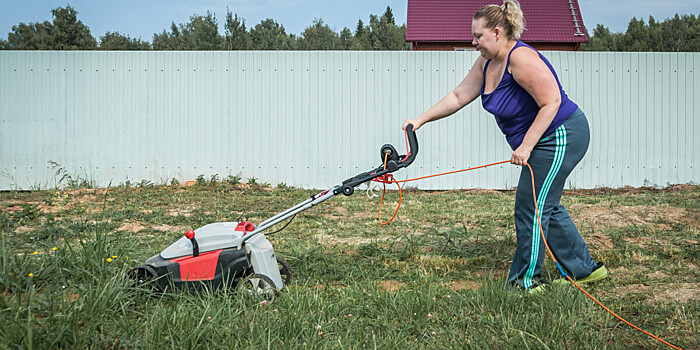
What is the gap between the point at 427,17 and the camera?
48.0 feet

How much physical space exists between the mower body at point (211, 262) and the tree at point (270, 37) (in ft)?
75.7

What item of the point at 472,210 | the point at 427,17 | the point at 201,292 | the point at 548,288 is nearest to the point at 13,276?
the point at 201,292

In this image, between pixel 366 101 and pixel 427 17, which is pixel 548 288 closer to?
pixel 366 101

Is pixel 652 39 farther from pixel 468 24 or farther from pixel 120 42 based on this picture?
pixel 120 42

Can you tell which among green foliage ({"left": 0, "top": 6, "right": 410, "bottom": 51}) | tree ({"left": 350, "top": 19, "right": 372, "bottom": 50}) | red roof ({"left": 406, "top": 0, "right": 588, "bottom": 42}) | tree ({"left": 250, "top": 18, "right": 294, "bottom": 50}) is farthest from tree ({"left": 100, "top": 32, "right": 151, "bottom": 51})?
red roof ({"left": 406, "top": 0, "right": 588, "bottom": 42})

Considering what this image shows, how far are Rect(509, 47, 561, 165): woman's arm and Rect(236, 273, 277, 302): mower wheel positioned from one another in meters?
1.33

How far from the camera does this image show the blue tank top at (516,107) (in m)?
2.84

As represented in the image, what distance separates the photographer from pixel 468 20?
14609mm

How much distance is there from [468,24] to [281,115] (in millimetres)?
7775

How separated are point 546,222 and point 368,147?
5671 mm

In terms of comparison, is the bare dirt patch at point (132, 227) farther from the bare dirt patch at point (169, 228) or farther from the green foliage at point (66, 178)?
the green foliage at point (66, 178)

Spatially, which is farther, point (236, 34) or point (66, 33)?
point (66, 33)

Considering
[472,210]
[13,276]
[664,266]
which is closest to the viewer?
[13,276]

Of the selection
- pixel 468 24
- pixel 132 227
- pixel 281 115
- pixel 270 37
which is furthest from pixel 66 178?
pixel 270 37
